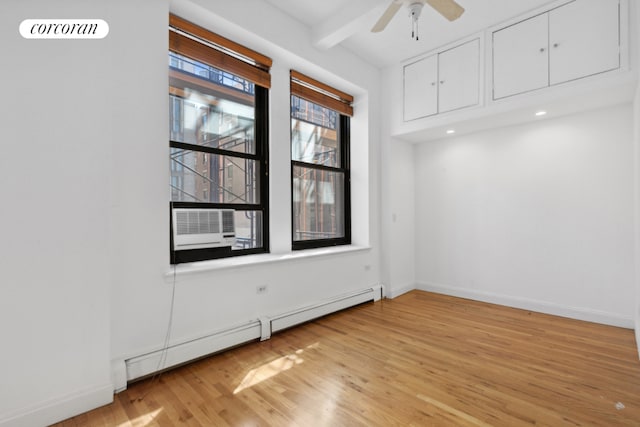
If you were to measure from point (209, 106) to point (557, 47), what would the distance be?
11.2 ft

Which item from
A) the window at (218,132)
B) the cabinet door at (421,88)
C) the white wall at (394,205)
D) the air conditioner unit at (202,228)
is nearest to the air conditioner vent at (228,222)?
the air conditioner unit at (202,228)

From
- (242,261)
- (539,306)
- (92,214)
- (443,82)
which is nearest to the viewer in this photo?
(92,214)

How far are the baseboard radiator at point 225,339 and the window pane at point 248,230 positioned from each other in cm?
76

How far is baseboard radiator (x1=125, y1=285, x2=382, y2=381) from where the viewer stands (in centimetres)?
203

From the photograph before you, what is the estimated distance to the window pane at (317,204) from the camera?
3.61 metres

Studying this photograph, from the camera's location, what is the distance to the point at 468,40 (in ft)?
11.2

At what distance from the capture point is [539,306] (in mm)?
3480

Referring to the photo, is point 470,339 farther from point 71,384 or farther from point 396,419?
point 71,384

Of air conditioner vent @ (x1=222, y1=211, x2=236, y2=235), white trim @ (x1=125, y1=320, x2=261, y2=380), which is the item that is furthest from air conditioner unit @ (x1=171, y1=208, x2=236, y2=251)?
white trim @ (x1=125, y1=320, x2=261, y2=380)

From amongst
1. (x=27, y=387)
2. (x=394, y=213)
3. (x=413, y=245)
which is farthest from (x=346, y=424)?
(x=413, y=245)

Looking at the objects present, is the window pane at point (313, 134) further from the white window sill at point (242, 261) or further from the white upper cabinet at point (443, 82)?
the white window sill at point (242, 261)

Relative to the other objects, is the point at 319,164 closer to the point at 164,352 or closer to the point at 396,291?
the point at 396,291

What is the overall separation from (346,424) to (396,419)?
290mm

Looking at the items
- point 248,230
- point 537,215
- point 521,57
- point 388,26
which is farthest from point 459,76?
point 248,230
